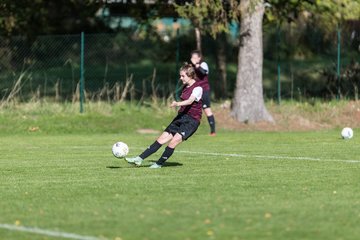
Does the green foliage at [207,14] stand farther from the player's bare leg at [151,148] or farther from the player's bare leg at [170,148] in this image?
the player's bare leg at [170,148]

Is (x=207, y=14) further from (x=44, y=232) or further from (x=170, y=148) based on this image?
(x=44, y=232)

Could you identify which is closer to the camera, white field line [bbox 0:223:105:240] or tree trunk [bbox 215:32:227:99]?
white field line [bbox 0:223:105:240]

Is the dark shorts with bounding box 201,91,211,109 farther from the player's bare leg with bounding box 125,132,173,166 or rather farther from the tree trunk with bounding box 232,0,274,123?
the player's bare leg with bounding box 125,132,173,166

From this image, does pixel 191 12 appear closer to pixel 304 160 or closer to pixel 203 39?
pixel 304 160

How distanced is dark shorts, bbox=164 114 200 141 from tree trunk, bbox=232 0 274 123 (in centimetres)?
1230

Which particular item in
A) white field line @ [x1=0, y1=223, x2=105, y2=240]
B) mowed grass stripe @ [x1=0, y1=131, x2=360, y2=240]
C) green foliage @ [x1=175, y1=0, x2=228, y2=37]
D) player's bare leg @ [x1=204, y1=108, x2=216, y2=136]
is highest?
green foliage @ [x1=175, y1=0, x2=228, y2=37]

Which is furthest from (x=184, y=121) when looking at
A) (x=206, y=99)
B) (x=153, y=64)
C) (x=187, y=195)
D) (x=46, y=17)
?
(x=153, y=64)

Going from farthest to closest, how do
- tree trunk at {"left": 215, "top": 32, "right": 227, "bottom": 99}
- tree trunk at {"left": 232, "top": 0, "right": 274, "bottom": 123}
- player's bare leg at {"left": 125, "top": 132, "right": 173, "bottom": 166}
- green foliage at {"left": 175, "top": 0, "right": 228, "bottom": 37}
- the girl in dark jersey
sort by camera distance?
1. tree trunk at {"left": 215, "top": 32, "right": 227, "bottom": 99}
2. tree trunk at {"left": 232, "top": 0, "right": 274, "bottom": 123}
3. green foliage at {"left": 175, "top": 0, "right": 228, "bottom": 37}
4. the girl in dark jersey
5. player's bare leg at {"left": 125, "top": 132, "right": 173, "bottom": 166}

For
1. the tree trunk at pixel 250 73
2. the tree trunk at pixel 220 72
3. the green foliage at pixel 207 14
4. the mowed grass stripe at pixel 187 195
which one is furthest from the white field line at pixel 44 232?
the tree trunk at pixel 220 72

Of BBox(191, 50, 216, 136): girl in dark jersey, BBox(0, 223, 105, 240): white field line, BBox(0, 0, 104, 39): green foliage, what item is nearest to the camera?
BBox(0, 223, 105, 240): white field line

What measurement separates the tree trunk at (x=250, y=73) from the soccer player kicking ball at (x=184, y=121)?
1230cm

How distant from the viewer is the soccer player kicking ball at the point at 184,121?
16.6 m

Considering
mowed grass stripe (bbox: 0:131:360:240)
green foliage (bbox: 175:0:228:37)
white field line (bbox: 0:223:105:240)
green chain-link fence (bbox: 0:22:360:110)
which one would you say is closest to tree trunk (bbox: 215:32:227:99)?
green chain-link fence (bbox: 0:22:360:110)

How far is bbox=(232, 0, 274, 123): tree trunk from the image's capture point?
29172 mm
